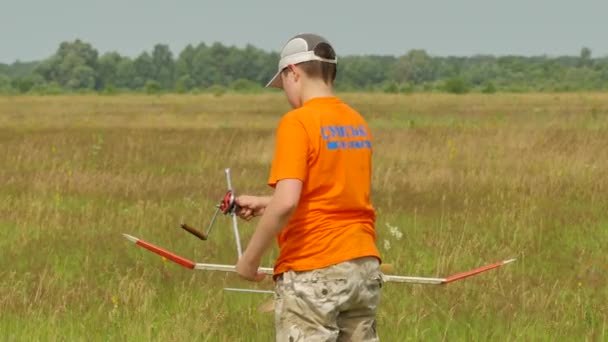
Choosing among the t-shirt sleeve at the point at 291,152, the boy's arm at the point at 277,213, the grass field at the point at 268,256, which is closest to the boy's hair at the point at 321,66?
the t-shirt sleeve at the point at 291,152

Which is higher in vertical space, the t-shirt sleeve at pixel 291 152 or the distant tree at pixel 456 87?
the t-shirt sleeve at pixel 291 152

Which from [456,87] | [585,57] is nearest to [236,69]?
[585,57]

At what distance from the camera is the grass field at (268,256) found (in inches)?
289

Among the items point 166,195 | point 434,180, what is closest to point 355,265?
point 166,195

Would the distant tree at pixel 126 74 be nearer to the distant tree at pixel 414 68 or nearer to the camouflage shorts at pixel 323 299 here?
the distant tree at pixel 414 68

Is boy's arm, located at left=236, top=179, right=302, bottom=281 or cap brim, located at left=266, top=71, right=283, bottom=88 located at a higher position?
cap brim, located at left=266, top=71, right=283, bottom=88

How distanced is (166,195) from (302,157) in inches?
387

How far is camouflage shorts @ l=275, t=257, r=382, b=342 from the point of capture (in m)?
4.52

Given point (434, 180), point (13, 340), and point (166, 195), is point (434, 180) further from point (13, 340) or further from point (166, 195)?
point (13, 340)

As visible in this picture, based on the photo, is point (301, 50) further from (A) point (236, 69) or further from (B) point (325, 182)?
(A) point (236, 69)

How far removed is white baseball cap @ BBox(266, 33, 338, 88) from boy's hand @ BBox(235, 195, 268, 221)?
581 millimetres

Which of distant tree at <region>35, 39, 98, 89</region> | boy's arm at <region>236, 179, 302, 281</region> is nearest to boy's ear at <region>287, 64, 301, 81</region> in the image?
boy's arm at <region>236, 179, 302, 281</region>

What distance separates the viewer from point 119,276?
27.3ft

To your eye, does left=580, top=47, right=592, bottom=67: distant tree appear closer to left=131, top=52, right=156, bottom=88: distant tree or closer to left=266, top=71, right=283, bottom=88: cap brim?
left=131, top=52, right=156, bottom=88: distant tree
